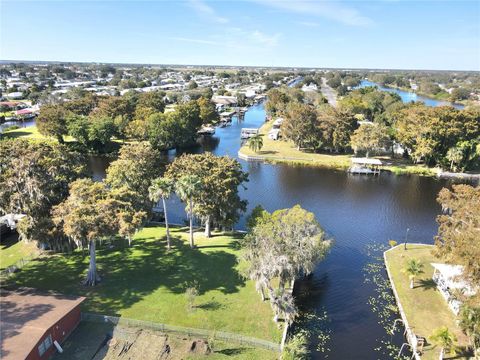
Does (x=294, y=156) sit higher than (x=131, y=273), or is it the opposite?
(x=294, y=156)

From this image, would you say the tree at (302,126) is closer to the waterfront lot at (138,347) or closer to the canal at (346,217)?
the canal at (346,217)

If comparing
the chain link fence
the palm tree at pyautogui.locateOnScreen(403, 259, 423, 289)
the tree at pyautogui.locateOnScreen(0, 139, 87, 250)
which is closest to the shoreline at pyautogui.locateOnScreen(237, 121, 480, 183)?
the palm tree at pyautogui.locateOnScreen(403, 259, 423, 289)

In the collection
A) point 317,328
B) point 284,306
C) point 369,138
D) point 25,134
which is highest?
point 369,138

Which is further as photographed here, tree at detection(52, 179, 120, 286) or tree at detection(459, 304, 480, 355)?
tree at detection(52, 179, 120, 286)

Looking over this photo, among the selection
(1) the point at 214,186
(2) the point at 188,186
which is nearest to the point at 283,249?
(2) the point at 188,186

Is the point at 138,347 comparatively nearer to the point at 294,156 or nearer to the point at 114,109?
the point at 294,156

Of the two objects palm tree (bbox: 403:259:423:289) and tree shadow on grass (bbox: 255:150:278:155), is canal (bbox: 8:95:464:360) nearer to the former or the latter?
palm tree (bbox: 403:259:423:289)

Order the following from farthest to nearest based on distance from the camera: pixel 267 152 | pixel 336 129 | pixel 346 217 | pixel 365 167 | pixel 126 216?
pixel 267 152 → pixel 336 129 → pixel 365 167 → pixel 346 217 → pixel 126 216

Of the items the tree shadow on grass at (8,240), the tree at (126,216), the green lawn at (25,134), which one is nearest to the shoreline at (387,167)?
the tree at (126,216)
